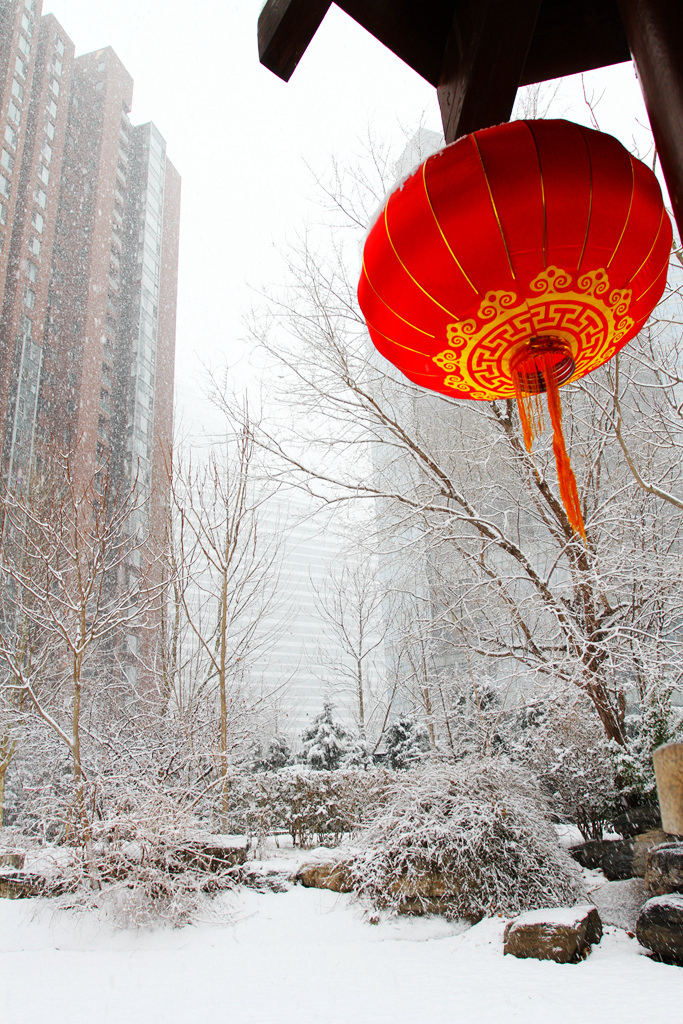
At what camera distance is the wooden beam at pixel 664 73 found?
1224 millimetres

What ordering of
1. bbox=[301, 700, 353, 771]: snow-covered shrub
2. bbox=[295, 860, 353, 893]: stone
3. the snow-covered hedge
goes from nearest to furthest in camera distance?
bbox=[295, 860, 353, 893]: stone, the snow-covered hedge, bbox=[301, 700, 353, 771]: snow-covered shrub

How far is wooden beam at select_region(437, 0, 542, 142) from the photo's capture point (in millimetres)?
1537

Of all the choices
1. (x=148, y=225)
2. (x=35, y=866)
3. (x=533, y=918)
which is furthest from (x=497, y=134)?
(x=148, y=225)

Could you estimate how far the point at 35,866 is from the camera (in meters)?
5.68

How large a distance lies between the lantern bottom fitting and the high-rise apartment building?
22873 mm

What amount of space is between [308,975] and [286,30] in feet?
17.8

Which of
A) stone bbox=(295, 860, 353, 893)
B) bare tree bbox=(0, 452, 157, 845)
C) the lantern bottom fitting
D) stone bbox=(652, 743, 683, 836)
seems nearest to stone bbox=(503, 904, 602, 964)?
stone bbox=(652, 743, 683, 836)

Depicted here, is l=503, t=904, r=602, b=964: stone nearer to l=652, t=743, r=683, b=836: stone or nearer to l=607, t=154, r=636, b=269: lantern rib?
l=652, t=743, r=683, b=836: stone

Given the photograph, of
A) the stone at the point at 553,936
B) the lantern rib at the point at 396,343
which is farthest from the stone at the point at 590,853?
the lantern rib at the point at 396,343

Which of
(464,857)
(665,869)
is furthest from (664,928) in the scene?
(464,857)

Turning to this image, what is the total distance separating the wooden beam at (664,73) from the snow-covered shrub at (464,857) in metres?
5.43

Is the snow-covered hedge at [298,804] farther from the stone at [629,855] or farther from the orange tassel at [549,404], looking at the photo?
the orange tassel at [549,404]

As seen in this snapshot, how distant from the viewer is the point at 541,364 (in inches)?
61.6

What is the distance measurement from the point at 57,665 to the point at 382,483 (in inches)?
296
